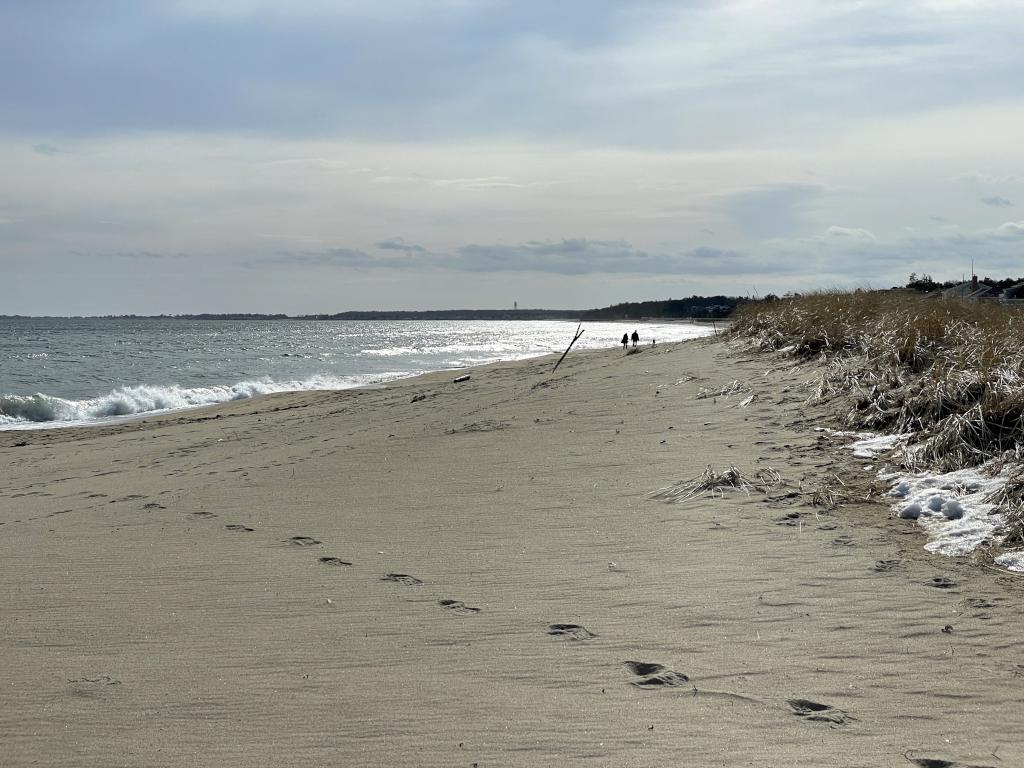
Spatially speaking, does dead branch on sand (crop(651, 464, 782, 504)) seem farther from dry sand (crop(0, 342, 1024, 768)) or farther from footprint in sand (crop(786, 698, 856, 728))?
footprint in sand (crop(786, 698, 856, 728))

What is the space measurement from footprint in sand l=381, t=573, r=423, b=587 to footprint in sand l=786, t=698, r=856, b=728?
7.83 feet

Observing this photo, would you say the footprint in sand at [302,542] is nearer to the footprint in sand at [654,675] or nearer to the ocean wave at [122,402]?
the footprint in sand at [654,675]

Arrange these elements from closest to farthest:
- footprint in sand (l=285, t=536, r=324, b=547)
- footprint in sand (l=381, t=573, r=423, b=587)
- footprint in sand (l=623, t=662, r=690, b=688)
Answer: footprint in sand (l=623, t=662, r=690, b=688) → footprint in sand (l=381, t=573, r=423, b=587) → footprint in sand (l=285, t=536, r=324, b=547)

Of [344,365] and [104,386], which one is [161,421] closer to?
[104,386]

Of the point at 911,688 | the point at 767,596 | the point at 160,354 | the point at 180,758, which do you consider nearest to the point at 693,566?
the point at 767,596

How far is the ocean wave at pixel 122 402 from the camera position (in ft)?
71.1

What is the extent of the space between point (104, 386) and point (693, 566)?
27803 mm

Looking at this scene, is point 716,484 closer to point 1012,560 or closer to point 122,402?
point 1012,560

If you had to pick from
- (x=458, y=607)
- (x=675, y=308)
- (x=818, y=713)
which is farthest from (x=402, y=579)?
(x=675, y=308)

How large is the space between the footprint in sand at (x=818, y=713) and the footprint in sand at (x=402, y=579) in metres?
2.39

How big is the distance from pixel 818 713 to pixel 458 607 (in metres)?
2.00

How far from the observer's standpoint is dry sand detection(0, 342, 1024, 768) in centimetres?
325

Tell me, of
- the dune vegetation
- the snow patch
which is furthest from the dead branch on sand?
the snow patch

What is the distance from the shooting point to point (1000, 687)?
351 cm
